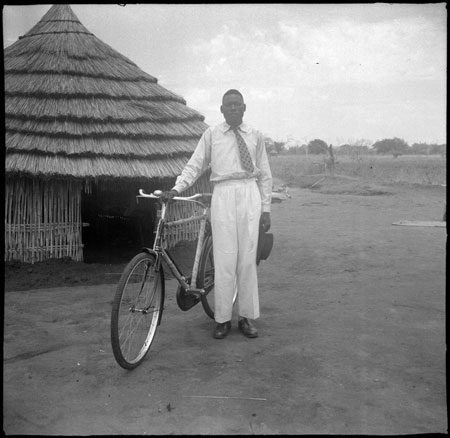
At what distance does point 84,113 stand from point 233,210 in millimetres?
3492

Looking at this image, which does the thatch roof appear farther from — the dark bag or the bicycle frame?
the dark bag

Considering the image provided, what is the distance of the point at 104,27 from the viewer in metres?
4.59

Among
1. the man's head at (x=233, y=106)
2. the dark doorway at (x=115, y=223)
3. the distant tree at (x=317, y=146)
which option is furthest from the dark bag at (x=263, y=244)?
the distant tree at (x=317, y=146)

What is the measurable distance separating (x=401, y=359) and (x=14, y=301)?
12.3 feet

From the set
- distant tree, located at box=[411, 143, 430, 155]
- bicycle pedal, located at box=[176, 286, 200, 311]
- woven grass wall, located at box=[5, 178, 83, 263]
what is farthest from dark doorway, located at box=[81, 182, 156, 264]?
distant tree, located at box=[411, 143, 430, 155]

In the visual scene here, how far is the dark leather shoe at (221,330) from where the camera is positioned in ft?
13.8

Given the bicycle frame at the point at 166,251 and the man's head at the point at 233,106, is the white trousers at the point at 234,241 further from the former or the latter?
the man's head at the point at 233,106

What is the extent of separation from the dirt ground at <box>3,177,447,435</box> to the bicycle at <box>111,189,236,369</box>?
15 centimetres

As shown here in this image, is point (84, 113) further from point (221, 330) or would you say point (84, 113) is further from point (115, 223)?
point (221, 330)

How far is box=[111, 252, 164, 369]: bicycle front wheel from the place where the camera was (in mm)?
3469

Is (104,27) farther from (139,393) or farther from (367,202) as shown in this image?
(367,202)

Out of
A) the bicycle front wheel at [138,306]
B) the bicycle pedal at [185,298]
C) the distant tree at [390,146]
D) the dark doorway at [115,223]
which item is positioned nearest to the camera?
the bicycle front wheel at [138,306]

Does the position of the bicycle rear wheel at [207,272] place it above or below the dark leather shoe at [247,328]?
above

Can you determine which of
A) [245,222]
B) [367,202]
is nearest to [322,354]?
[245,222]
